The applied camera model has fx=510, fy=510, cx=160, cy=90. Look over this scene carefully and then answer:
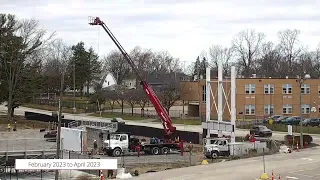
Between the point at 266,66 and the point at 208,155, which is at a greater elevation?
the point at 266,66

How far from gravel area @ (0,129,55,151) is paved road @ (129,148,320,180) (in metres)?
17.1

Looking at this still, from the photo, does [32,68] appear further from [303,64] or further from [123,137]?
[303,64]

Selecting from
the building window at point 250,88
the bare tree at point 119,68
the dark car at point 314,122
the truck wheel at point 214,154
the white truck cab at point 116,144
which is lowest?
the truck wheel at point 214,154

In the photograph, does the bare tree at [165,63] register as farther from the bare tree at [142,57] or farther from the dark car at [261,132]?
the dark car at [261,132]

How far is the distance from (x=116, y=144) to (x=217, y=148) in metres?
8.61

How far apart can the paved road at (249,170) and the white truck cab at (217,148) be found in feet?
9.62

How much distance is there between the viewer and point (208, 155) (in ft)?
140

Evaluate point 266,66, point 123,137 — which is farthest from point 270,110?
point 266,66

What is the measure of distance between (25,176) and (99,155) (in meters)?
8.25

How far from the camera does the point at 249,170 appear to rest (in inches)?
1398

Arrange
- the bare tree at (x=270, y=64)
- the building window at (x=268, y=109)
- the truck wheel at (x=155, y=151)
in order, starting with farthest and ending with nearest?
the bare tree at (x=270, y=64), the building window at (x=268, y=109), the truck wheel at (x=155, y=151)

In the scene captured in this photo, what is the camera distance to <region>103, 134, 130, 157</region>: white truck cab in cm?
4344

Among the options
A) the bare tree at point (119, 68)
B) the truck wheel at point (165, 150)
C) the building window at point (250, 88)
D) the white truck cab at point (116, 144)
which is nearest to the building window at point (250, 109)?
the building window at point (250, 88)

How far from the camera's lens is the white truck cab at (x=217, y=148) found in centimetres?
4278
